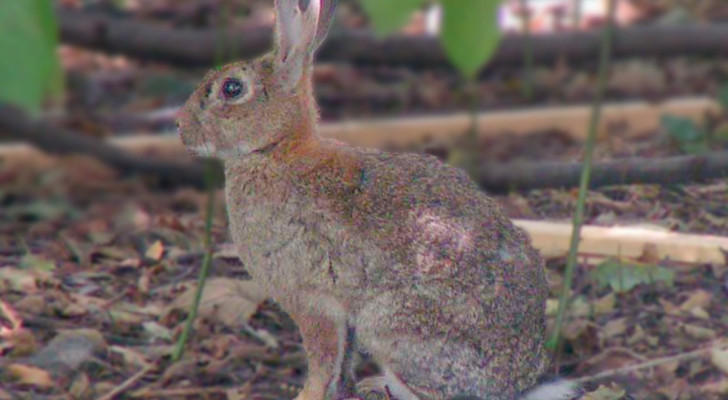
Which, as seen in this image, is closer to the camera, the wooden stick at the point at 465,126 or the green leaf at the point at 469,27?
the green leaf at the point at 469,27

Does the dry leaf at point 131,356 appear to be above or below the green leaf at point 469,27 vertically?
below

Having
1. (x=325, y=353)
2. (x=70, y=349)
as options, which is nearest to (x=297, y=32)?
(x=325, y=353)

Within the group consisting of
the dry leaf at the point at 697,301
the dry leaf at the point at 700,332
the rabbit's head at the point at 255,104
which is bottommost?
the dry leaf at the point at 700,332

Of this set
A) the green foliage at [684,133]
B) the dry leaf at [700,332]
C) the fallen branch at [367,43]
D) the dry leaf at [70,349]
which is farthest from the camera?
the fallen branch at [367,43]

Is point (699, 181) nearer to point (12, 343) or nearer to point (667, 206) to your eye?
point (667, 206)

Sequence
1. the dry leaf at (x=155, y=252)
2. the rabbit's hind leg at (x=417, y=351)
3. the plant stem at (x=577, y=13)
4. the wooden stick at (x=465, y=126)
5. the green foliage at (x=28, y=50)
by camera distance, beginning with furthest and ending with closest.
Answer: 1. the plant stem at (x=577, y=13)
2. the wooden stick at (x=465, y=126)
3. the dry leaf at (x=155, y=252)
4. the rabbit's hind leg at (x=417, y=351)
5. the green foliage at (x=28, y=50)

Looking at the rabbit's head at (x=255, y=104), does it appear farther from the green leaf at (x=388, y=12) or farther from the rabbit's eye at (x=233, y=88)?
the green leaf at (x=388, y=12)

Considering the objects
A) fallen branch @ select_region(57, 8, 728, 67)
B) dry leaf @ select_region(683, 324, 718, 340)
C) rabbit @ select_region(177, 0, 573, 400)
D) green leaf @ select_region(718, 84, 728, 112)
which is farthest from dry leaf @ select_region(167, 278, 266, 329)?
fallen branch @ select_region(57, 8, 728, 67)

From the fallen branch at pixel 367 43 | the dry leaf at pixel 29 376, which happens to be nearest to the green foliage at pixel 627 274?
the dry leaf at pixel 29 376
